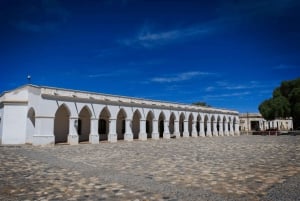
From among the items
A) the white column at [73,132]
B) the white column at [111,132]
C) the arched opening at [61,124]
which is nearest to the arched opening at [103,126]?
the white column at [111,132]

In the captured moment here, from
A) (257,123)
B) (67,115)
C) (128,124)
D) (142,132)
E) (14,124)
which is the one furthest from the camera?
(257,123)

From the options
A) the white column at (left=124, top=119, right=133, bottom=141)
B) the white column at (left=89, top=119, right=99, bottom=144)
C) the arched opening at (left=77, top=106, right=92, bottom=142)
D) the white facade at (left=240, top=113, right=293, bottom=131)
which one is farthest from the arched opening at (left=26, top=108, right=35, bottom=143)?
the white facade at (left=240, top=113, right=293, bottom=131)

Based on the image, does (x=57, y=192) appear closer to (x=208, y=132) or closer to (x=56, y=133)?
(x=56, y=133)

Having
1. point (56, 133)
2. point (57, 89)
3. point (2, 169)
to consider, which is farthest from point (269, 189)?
point (56, 133)

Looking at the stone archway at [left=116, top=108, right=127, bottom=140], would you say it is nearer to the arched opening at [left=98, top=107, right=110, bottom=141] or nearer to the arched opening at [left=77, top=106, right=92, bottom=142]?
the arched opening at [left=98, top=107, right=110, bottom=141]

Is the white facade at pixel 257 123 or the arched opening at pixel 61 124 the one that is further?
the white facade at pixel 257 123

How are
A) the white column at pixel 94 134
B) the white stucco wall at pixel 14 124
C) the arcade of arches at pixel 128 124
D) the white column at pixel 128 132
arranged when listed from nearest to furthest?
the white stucco wall at pixel 14 124, the white column at pixel 94 134, the arcade of arches at pixel 128 124, the white column at pixel 128 132

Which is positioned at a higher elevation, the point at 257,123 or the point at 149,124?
the point at 257,123

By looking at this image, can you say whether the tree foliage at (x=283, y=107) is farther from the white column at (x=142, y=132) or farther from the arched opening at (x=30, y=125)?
the arched opening at (x=30, y=125)

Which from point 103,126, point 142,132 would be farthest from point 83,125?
point 142,132

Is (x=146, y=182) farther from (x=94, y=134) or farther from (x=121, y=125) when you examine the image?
(x=121, y=125)

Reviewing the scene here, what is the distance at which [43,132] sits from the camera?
65.1ft

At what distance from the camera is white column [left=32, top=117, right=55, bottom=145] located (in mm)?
19625

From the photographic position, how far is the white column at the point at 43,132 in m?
19.6
